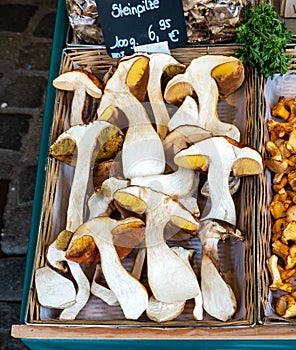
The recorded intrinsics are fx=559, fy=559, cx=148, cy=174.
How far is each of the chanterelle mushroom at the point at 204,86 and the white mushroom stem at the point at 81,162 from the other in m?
0.20

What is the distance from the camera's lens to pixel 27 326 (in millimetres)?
1076

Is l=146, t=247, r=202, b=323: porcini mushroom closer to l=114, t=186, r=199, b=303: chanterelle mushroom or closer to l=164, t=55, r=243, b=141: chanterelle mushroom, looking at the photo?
l=114, t=186, r=199, b=303: chanterelle mushroom

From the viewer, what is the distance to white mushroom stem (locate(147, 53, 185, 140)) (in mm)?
1271

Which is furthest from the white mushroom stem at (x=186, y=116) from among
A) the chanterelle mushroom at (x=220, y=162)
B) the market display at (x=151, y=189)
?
the chanterelle mushroom at (x=220, y=162)

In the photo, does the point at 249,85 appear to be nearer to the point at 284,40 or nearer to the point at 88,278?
the point at 284,40

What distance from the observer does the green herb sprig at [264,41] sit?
129 centimetres

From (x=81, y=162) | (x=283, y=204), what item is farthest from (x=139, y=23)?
(x=283, y=204)

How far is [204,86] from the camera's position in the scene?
125cm

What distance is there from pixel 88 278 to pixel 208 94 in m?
0.48

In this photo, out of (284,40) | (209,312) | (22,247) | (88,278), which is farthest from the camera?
(22,247)

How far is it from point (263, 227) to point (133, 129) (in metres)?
0.34

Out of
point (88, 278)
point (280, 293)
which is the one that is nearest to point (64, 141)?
point (88, 278)

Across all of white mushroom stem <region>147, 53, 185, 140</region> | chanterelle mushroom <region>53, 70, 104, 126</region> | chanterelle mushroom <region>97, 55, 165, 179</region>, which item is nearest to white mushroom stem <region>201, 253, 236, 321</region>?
chanterelle mushroom <region>97, 55, 165, 179</region>

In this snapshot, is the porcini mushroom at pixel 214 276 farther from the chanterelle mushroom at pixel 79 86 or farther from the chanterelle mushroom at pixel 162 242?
the chanterelle mushroom at pixel 79 86
